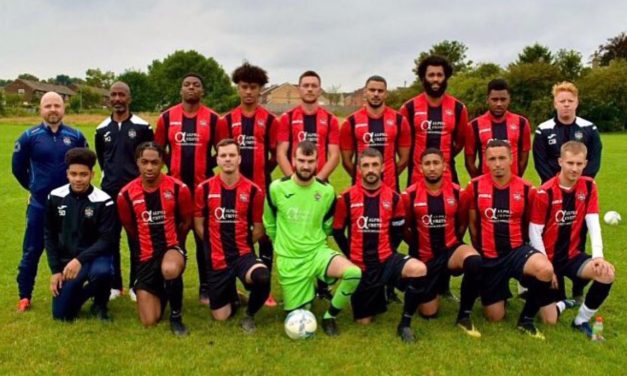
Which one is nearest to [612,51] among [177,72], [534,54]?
[534,54]

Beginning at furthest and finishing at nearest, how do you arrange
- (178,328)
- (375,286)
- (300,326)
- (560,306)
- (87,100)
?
(87,100) < (560,306) < (375,286) < (178,328) < (300,326)

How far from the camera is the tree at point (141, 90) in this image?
71.6 m

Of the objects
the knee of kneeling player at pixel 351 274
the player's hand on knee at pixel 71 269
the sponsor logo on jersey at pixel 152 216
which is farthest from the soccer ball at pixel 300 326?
the player's hand on knee at pixel 71 269

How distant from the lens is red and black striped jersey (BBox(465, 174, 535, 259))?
4949 millimetres

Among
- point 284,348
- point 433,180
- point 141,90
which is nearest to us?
point 284,348

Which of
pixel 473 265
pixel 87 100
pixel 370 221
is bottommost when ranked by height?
pixel 473 265

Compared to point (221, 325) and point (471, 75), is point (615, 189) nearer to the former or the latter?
point (221, 325)

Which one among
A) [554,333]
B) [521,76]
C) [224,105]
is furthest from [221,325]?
[224,105]

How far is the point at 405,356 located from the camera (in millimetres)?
4289

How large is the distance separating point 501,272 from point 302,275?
5.69 ft

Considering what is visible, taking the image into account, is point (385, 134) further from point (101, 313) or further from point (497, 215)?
point (101, 313)

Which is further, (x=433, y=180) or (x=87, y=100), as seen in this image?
(x=87, y=100)

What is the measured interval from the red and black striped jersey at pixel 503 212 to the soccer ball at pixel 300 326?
5.50 ft

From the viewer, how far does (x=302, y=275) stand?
4.86 m
